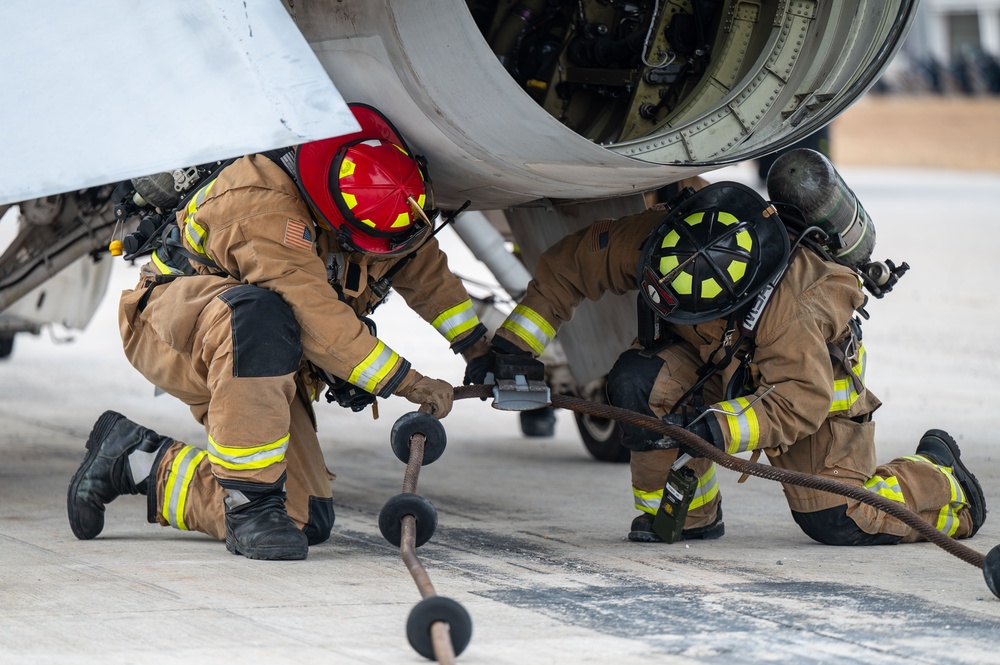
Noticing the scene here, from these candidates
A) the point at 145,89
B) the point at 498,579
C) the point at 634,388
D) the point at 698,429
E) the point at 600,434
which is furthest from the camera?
the point at 600,434

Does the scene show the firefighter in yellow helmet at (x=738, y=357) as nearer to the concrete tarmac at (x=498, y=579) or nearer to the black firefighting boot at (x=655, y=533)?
the black firefighting boot at (x=655, y=533)

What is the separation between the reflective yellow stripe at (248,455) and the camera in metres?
4.32

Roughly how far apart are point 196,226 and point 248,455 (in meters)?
0.79

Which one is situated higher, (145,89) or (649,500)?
(145,89)

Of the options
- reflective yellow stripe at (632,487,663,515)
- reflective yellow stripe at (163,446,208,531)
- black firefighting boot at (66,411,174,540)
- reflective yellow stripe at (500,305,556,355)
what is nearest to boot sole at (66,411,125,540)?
black firefighting boot at (66,411,174,540)

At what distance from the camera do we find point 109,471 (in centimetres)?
471

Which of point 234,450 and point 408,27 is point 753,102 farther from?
point 234,450

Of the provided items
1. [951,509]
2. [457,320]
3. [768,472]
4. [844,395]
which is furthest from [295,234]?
[951,509]

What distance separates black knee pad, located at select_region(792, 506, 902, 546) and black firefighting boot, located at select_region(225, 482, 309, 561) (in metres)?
1.73

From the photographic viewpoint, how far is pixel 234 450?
4.32 m

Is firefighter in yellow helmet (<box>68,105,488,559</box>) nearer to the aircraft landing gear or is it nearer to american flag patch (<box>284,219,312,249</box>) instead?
american flag patch (<box>284,219,312,249</box>)

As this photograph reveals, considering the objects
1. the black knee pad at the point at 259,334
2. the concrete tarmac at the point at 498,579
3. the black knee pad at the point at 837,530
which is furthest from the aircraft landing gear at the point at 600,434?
the black knee pad at the point at 259,334

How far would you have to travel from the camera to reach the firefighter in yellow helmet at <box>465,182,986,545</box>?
4.44m

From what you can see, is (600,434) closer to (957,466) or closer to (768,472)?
(957,466)
